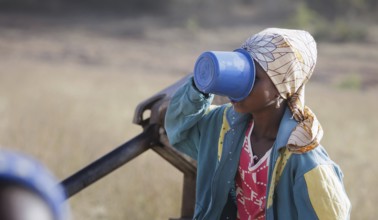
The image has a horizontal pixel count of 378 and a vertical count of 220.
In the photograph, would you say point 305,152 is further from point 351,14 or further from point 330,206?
point 351,14

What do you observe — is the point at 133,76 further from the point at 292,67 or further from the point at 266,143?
the point at 292,67

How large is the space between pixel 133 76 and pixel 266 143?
Result: 1860 centimetres

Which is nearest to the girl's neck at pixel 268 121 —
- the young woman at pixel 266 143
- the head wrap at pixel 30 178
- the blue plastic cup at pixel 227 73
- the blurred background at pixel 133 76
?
the young woman at pixel 266 143

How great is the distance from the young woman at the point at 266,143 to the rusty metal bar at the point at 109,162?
140mm

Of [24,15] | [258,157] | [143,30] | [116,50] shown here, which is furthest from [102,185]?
[24,15]

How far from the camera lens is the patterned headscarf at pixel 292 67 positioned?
1.79 metres

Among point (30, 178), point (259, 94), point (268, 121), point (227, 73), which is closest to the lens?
point (30, 178)

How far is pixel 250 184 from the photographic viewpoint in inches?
78.5

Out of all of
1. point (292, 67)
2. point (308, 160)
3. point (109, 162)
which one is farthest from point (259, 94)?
point (109, 162)

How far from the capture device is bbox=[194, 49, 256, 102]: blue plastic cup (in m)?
1.69

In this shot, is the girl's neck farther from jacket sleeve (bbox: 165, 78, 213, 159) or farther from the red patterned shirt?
jacket sleeve (bbox: 165, 78, 213, 159)

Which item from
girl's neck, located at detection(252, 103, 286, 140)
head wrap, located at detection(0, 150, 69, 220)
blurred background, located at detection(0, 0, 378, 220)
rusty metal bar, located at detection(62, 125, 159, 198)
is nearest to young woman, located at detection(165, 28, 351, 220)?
girl's neck, located at detection(252, 103, 286, 140)

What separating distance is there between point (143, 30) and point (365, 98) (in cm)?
2039

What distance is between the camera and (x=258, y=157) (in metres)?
1.99
